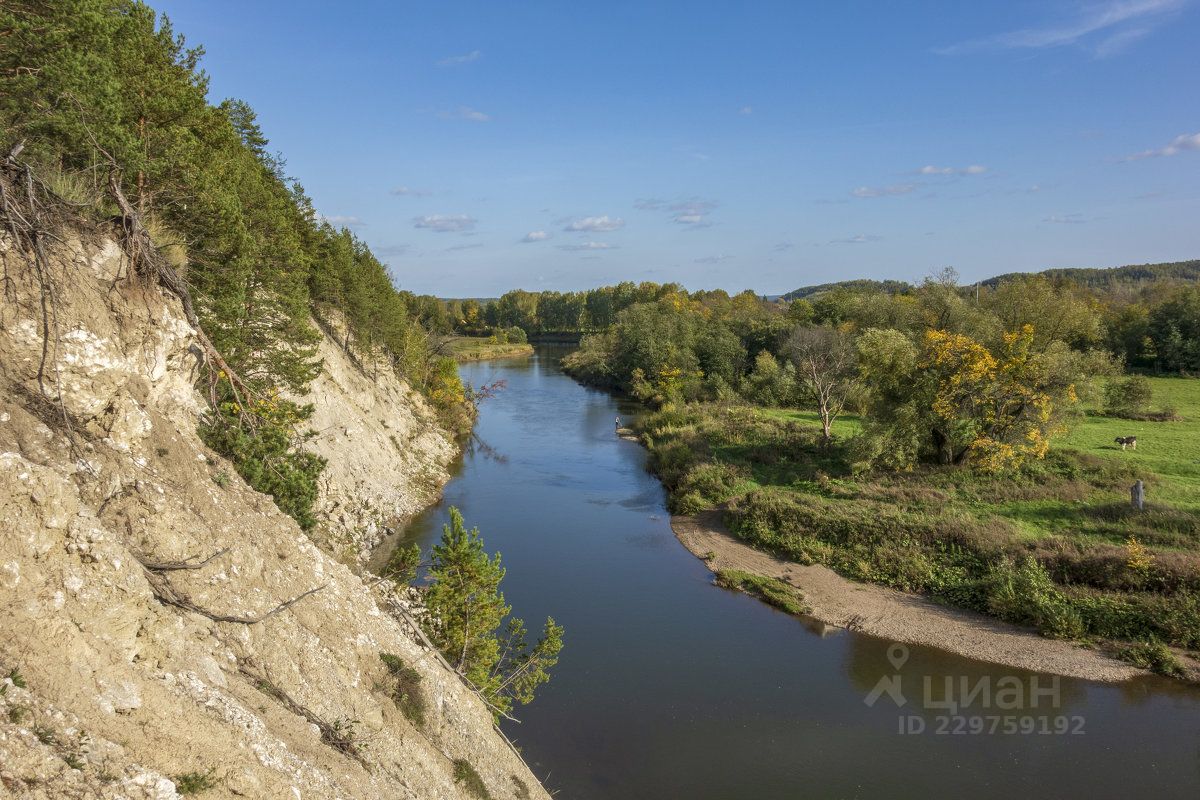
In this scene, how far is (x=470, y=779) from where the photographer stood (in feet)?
34.5

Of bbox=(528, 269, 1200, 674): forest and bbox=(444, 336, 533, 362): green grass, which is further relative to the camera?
bbox=(444, 336, 533, 362): green grass

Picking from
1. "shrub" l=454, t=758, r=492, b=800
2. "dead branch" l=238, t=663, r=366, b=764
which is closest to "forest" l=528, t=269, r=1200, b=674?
"shrub" l=454, t=758, r=492, b=800

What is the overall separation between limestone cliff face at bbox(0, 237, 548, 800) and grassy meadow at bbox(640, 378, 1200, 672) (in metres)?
16.4

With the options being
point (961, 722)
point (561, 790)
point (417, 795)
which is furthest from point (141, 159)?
point (961, 722)

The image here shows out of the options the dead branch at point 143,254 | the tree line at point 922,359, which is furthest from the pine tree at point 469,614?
the tree line at point 922,359

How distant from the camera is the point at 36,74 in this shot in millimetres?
11289

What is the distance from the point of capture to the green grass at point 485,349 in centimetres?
10175

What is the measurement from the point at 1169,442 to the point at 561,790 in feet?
107

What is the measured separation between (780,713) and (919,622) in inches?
268

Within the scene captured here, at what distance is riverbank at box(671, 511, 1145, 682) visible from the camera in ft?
58.7

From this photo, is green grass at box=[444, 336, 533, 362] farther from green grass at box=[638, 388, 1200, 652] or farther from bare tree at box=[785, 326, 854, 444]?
green grass at box=[638, 388, 1200, 652]

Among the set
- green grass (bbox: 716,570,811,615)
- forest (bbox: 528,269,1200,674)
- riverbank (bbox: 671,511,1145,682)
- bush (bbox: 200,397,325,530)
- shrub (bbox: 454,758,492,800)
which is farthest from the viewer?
green grass (bbox: 716,570,811,615)

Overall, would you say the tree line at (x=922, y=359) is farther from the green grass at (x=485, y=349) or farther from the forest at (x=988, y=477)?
the green grass at (x=485, y=349)

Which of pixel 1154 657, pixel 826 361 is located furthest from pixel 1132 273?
pixel 1154 657
